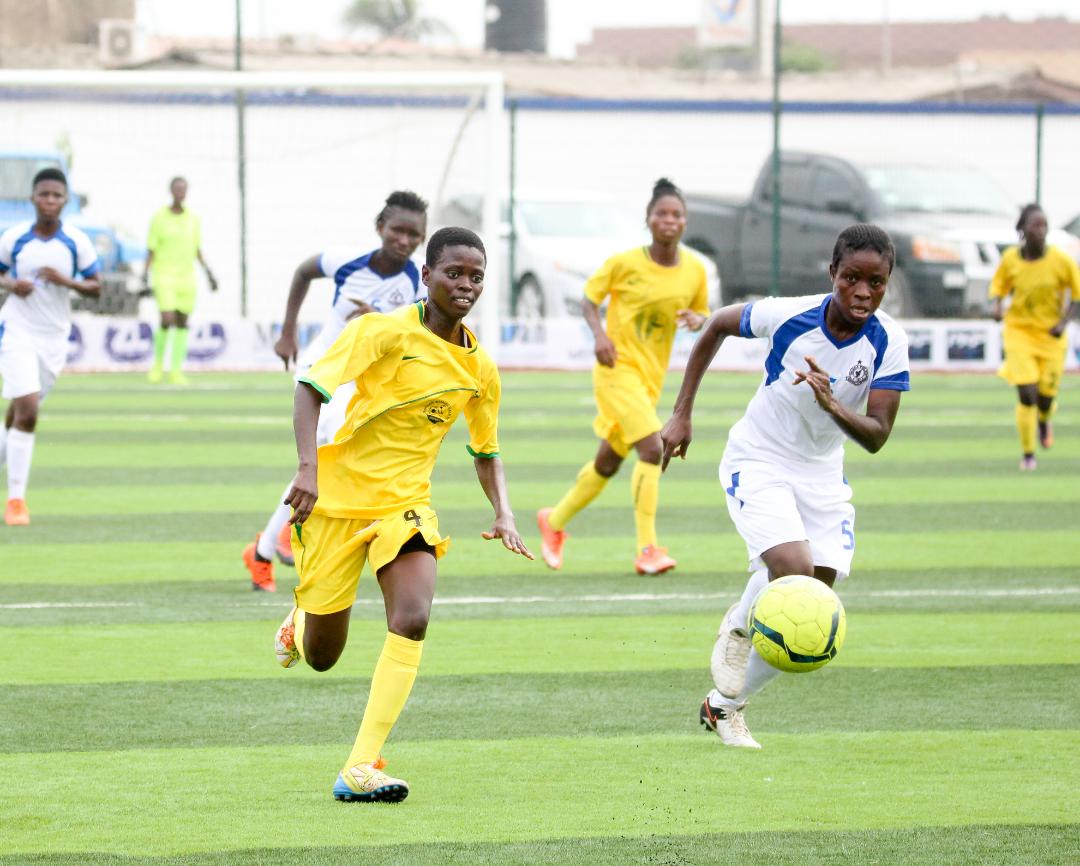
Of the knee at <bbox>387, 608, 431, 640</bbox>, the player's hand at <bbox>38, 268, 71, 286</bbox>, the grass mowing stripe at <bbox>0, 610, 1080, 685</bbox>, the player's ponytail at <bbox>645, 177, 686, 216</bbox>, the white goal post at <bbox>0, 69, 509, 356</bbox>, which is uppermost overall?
the white goal post at <bbox>0, 69, 509, 356</bbox>

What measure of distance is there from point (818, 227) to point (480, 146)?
7359 millimetres

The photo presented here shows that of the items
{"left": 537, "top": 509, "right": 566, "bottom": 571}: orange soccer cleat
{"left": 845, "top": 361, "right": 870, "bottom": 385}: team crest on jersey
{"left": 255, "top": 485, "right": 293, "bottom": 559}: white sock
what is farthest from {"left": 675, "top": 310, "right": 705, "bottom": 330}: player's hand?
{"left": 845, "top": 361, "right": 870, "bottom": 385}: team crest on jersey

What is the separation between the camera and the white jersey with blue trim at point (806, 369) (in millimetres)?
6836

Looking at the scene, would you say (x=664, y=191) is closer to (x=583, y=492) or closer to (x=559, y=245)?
(x=583, y=492)

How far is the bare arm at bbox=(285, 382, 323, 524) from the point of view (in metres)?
5.96

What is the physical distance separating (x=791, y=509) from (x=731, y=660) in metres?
0.58

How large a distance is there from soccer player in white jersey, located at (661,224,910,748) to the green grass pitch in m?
0.46

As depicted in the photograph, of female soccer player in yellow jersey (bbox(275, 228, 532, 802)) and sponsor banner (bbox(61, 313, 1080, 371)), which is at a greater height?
female soccer player in yellow jersey (bbox(275, 228, 532, 802))

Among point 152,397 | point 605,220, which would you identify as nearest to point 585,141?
point 605,220

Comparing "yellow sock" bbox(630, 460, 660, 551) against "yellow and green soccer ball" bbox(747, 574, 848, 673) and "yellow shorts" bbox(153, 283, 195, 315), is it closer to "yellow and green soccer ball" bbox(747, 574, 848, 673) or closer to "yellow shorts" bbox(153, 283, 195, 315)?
"yellow and green soccer ball" bbox(747, 574, 848, 673)

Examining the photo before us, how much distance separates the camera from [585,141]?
32.5 metres

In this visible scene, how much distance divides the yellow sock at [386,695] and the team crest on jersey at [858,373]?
191 cm

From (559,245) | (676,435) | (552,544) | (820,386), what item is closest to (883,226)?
(559,245)

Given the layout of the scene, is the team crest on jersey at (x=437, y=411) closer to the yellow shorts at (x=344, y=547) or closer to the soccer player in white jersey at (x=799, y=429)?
the yellow shorts at (x=344, y=547)
